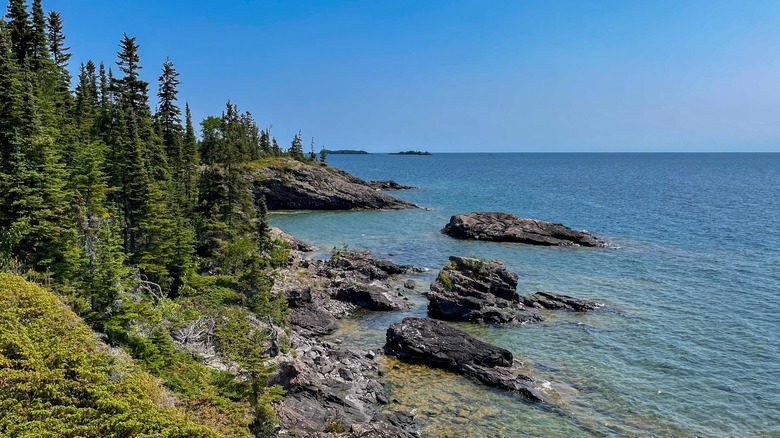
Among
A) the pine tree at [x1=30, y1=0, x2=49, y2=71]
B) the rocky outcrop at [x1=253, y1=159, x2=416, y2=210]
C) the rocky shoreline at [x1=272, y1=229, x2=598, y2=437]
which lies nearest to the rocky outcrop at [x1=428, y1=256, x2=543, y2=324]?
the rocky shoreline at [x1=272, y1=229, x2=598, y2=437]

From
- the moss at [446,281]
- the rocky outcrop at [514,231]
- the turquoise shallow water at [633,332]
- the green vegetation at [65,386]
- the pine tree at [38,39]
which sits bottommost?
the turquoise shallow water at [633,332]

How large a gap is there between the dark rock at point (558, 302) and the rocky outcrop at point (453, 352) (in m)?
13.9

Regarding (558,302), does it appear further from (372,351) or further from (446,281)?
(372,351)

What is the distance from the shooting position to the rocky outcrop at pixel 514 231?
74625 millimetres

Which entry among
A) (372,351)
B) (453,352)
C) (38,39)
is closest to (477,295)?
(453,352)

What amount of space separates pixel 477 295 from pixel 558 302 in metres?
8.49

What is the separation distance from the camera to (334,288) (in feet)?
157

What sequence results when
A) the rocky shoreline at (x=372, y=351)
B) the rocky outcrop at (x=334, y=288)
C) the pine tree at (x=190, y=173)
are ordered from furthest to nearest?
the pine tree at (x=190, y=173), the rocky outcrop at (x=334, y=288), the rocky shoreline at (x=372, y=351)

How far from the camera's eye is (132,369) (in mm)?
17328

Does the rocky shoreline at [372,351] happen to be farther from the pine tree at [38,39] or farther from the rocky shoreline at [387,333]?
the pine tree at [38,39]

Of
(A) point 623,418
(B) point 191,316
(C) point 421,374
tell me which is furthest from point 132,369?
(A) point 623,418

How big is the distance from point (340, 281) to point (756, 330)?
38380mm

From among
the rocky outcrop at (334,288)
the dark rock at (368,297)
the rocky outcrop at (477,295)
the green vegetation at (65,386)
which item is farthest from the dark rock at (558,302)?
the green vegetation at (65,386)

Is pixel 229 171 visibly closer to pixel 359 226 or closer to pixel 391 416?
pixel 391 416
